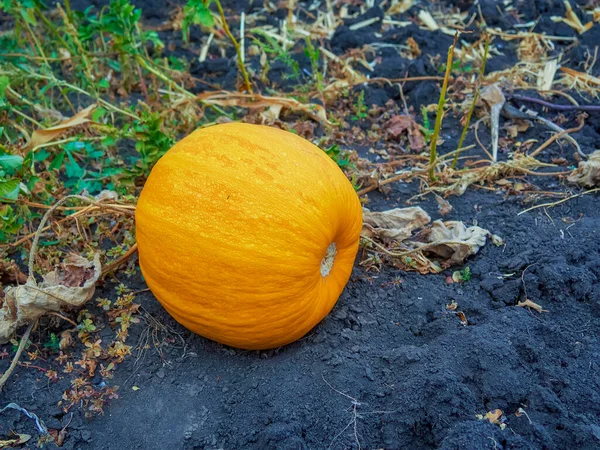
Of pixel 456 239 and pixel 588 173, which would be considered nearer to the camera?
pixel 456 239

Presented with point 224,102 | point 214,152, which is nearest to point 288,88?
point 224,102

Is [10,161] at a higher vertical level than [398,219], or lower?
higher

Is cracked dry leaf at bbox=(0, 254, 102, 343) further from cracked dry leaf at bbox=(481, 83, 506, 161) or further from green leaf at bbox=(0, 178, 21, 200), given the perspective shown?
cracked dry leaf at bbox=(481, 83, 506, 161)

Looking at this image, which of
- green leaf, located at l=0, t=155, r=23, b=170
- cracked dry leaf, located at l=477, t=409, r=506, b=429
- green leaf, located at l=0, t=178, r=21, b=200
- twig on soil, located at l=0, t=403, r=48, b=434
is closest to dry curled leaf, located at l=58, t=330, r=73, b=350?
twig on soil, located at l=0, t=403, r=48, b=434

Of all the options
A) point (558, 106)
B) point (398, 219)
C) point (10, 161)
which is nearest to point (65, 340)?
point (10, 161)

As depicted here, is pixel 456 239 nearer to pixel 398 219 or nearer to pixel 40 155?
pixel 398 219

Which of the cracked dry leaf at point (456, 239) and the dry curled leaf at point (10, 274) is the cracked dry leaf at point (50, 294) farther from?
the cracked dry leaf at point (456, 239)
